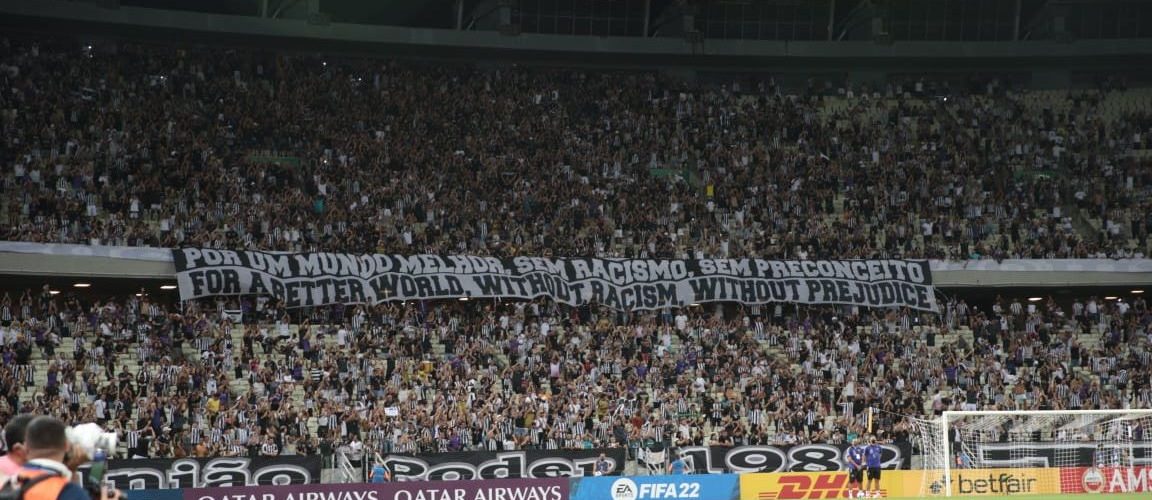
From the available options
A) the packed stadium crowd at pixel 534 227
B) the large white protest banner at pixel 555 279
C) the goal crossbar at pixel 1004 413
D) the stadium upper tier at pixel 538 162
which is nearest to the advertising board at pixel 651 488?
the packed stadium crowd at pixel 534 227

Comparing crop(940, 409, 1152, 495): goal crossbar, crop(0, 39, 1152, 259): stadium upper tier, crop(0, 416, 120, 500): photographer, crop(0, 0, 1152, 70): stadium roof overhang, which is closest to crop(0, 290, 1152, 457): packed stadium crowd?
crop(0, 39, 1152, 259): stadium upper tier

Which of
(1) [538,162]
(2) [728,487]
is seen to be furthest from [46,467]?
(1) [538,162]

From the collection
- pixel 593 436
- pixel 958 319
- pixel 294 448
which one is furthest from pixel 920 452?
pixel 294 448

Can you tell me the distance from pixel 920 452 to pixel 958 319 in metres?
12.1

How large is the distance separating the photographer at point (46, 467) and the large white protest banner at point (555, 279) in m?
32.3

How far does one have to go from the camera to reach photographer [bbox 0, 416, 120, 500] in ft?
24.2

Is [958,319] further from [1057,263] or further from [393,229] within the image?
[393,229]

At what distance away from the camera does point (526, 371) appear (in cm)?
3900

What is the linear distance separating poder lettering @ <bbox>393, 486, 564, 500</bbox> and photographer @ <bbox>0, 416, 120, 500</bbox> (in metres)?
21.9

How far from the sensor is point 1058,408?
41219 millimetres

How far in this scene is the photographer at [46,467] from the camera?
7367 millimetres

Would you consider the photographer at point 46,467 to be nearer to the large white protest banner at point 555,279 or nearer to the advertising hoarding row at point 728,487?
the advertising hoarding row at point 728,487

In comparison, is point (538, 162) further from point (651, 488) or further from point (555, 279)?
point (651, 488)

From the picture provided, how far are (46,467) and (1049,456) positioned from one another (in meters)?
29.2
